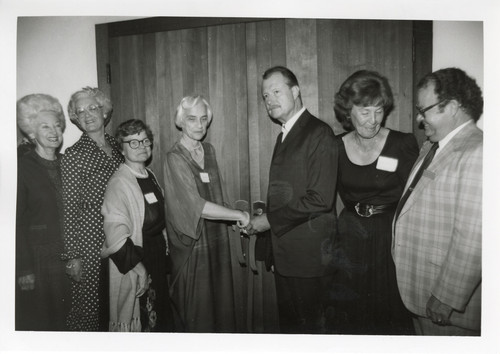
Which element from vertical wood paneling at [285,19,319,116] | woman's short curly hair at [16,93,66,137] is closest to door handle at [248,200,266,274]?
vertical wood paneling at [285,19,319,116]

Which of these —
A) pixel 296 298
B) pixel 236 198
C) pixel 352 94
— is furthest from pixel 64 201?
pixel 352 94

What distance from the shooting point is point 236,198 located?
6.82 ft

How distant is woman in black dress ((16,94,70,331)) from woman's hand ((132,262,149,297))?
0.30 metres

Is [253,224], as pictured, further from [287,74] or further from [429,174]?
[429,174]

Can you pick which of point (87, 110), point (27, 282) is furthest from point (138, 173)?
point (27, 282)

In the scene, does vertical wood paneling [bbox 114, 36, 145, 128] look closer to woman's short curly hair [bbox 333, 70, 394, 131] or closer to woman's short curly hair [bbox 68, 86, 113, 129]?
woman's short curly hair [bbox 68, 86, 113, 129]

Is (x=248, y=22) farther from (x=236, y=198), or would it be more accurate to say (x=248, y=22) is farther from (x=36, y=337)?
(x=36, y=337)

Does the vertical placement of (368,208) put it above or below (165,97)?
below

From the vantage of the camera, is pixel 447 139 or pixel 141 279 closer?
pixel 447 139

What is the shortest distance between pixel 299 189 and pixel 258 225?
0.74 ft

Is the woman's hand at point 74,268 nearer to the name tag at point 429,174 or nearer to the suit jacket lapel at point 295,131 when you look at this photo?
the suit jacket lapel at point 295,131

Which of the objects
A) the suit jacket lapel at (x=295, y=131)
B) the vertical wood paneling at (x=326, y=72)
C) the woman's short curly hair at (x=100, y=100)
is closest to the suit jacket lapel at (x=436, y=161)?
the vertical wood paneling at (x=326, y=72)

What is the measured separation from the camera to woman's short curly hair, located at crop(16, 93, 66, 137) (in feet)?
6.69

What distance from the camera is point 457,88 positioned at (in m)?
1.98
